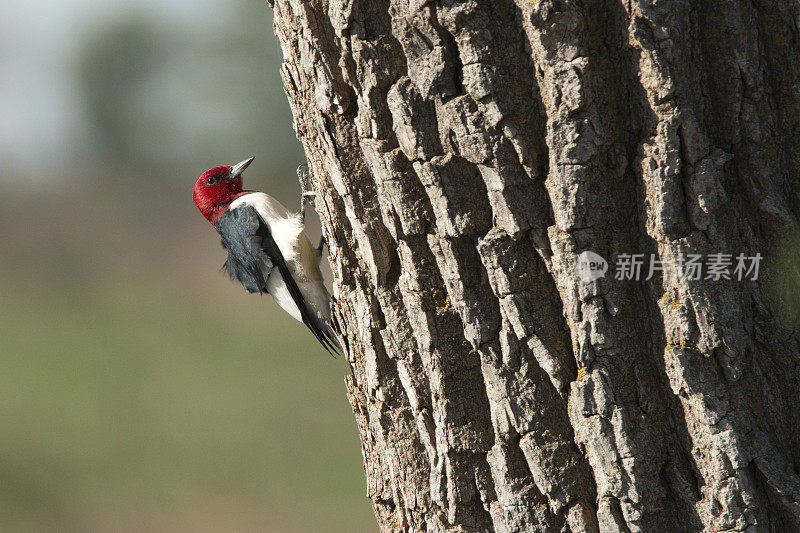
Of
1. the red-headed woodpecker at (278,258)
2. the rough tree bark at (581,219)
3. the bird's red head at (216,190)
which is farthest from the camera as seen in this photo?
the bird's red head at (216,190)

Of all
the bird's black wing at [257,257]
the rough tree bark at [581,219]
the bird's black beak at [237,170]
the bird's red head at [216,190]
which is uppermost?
the bird's black beak at [237,170]

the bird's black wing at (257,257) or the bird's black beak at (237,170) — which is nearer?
the bird's black wing at (257,257)

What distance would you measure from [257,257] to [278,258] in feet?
0.34

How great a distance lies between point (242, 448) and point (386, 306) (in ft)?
19.3

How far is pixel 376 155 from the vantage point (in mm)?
1396

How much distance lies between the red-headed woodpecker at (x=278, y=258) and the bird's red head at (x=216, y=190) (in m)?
0.21

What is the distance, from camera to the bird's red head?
3400 millimetres

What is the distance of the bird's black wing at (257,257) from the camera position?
9.94ft

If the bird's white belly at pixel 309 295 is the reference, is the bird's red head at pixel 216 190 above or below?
above

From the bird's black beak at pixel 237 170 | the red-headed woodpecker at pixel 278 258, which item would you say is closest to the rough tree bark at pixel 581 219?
the red-headed woodpecker at pixel 278 258

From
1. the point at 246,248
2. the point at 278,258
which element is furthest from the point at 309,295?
the point at 246,248

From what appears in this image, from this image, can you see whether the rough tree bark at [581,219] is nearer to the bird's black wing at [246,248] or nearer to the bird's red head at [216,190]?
the bird's black wing at [246,248]

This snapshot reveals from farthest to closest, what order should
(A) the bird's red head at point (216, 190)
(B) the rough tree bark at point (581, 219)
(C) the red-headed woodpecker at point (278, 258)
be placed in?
1. (A) the bird's red head at point (216, 190)
2. (C) the red-headed woodpecker at point (278, 258)
3. (B) the rough tree bark at point (581, 219)

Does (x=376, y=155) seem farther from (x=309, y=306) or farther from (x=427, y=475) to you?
(x=309, y=306)
